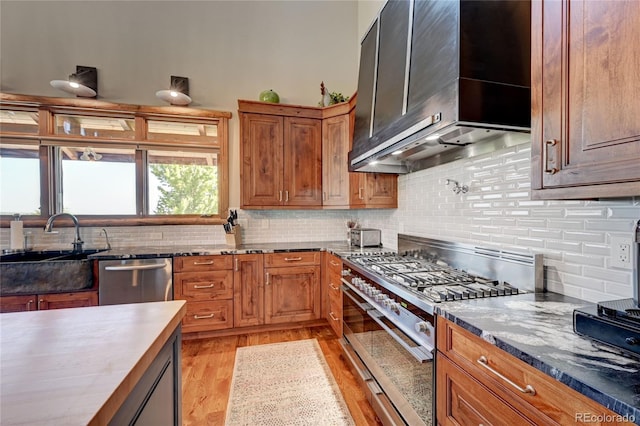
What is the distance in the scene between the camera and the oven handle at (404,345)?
1260 mm

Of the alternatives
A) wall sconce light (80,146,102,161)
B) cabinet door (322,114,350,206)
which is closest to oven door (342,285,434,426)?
cabinet door (322,114,350,206)

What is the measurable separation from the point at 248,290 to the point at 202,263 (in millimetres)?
546

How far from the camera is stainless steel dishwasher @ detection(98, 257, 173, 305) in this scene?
266 centimetres

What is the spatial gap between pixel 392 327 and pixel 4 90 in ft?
14.8

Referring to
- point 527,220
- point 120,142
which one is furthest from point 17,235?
point 527,220

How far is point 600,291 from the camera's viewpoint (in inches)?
47.8

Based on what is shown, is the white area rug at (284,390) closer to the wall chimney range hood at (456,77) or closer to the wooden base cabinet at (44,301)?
the wooden base cabinet at (44,301)

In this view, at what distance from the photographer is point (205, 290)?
288 centimetres

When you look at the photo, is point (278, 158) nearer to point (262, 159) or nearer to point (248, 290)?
point (262, 159)

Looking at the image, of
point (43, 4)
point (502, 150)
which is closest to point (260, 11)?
point (43, 4)

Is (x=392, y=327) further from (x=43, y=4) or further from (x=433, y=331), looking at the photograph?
(x=43, y=4)

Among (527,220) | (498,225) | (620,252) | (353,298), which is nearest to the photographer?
(620,252)

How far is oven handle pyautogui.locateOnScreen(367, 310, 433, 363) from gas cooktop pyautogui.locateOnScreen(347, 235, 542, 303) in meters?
0.23

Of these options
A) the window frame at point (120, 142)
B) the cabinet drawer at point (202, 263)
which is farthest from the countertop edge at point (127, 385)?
the window frame at point (120, 142)
